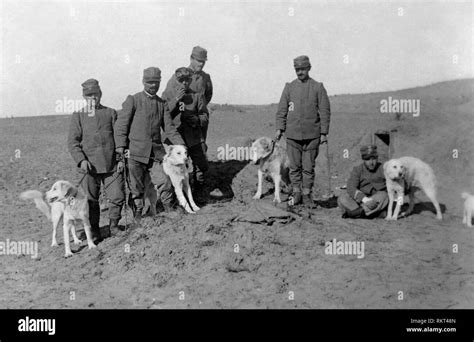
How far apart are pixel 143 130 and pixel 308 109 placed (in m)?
2.44

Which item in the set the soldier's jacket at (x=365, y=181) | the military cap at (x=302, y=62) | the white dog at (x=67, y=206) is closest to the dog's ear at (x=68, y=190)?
the white dog at (x=67, y=206)

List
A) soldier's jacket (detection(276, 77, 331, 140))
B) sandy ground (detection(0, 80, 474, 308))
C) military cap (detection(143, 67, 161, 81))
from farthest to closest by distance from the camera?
soldier's jacket (detection(276, 77, 331, 140)) < military cap (detection(143, 67, 161, 81)) < sandy ground (detection(0, 80, 474, 308))

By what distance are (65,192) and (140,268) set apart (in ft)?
4.62

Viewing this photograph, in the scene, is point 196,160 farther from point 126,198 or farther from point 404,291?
point 404,291

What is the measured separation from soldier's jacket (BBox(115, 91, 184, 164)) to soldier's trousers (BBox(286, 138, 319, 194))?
1.75 meters

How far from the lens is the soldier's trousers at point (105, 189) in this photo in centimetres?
805

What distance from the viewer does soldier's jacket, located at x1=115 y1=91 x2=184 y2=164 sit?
825cm

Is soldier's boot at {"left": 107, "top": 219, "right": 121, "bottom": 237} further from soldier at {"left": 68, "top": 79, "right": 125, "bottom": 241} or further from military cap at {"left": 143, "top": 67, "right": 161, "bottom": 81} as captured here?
military cap at {"left": 143, "top": 67, "right": 161, "bottom": 81}

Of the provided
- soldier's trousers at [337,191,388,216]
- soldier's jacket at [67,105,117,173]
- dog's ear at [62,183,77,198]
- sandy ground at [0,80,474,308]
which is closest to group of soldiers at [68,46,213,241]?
soldier's jacket at [67,105,117,173]

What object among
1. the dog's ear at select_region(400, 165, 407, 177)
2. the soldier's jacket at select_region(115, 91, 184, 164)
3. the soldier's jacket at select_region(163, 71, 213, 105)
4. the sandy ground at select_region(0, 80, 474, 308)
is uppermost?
the soldier's jacket at select_region(163, 71, 213, 105)

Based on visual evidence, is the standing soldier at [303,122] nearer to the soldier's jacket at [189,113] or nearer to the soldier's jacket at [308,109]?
the soldier's jacket at [308,109]

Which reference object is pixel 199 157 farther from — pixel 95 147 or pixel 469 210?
pixel 469 210

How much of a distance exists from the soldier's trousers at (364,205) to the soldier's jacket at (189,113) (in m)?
2.34

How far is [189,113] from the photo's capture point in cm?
908
